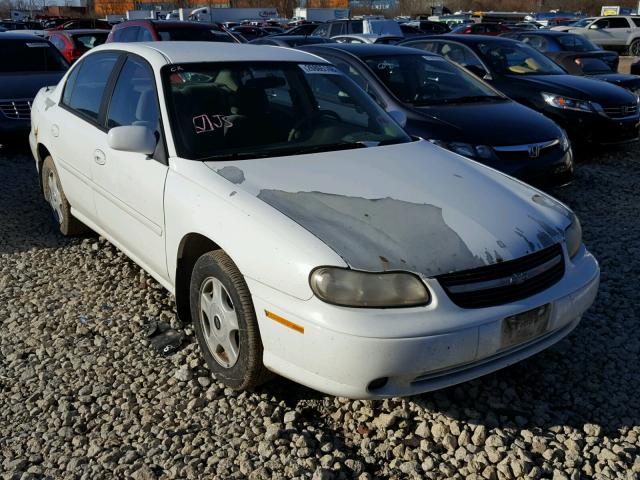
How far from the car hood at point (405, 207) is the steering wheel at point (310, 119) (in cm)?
30

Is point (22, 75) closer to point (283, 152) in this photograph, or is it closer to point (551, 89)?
point (283, 152)

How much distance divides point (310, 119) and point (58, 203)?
2374 millimetres

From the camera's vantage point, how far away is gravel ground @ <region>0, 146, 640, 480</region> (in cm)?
272

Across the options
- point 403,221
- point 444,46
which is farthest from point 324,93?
point 444,46

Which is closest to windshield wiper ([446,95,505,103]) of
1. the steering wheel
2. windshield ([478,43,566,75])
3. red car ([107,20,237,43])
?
windshield ([478,43,566,75])

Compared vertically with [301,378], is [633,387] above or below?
below

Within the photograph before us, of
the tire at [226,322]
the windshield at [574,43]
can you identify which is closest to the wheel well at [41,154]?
the tire at [226,322]

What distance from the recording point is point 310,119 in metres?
3.99

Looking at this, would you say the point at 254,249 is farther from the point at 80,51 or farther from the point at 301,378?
the point at 80,51

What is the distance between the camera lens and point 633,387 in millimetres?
3271

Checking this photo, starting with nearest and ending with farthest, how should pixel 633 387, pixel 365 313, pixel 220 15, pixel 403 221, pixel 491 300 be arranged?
pixel 365 313
pixel 491 300
pixel 403 221
pixel 633 387
pixel 220 15

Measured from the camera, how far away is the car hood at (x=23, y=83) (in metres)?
8.26

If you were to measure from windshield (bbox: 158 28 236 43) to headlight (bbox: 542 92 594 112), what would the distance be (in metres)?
5.58

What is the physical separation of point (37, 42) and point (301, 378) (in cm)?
863
